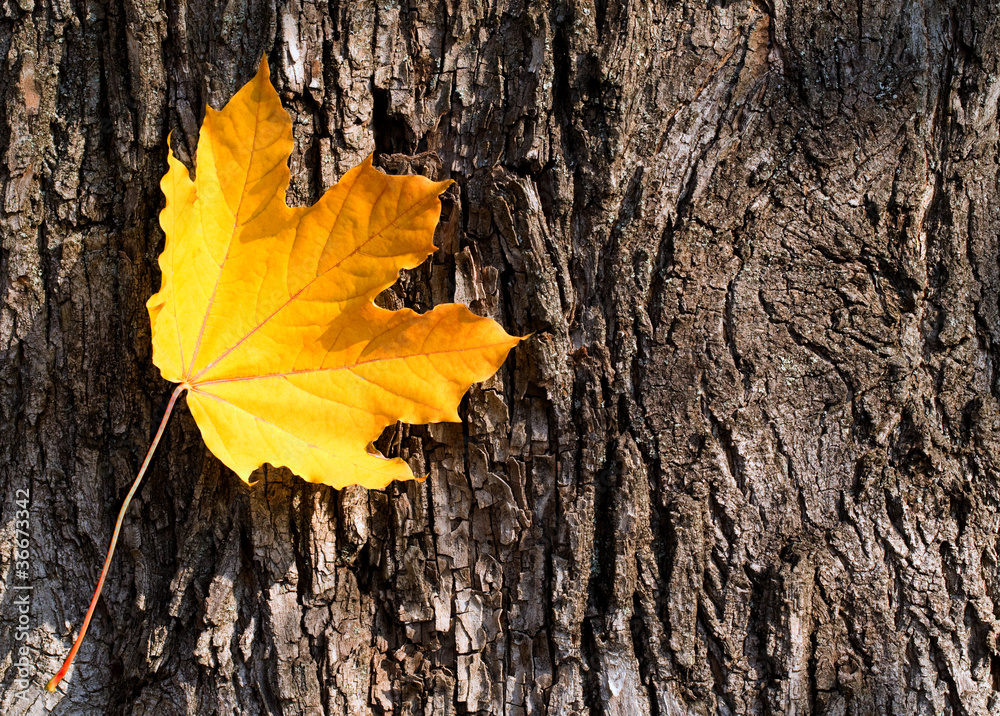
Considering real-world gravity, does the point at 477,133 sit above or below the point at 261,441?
above

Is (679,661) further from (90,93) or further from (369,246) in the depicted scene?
(90,93)

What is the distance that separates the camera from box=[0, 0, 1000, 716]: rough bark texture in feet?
4.02

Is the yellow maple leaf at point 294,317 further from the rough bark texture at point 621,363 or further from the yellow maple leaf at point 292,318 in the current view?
the rough bark texture at point 621,363

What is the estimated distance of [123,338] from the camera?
50.7 inches

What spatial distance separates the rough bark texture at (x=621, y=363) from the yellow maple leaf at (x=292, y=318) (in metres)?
0.13

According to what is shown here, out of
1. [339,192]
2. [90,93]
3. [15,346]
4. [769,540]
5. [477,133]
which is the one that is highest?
[90,93]

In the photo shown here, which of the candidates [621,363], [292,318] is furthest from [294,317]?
[621,363]

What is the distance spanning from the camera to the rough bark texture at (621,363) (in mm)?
1227

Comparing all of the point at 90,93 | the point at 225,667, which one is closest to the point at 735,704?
the point at 225,667

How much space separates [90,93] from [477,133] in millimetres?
858

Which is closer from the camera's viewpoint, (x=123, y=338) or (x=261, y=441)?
(x=261, y=441)

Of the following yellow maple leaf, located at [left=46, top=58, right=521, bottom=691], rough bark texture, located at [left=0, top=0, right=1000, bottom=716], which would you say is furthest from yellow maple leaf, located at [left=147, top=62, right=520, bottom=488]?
rough bark texture, located at [left=0, top=0, right=1000, bottom=716]

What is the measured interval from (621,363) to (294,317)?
672 millimetres

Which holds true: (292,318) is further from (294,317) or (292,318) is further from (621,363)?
(621,363)
